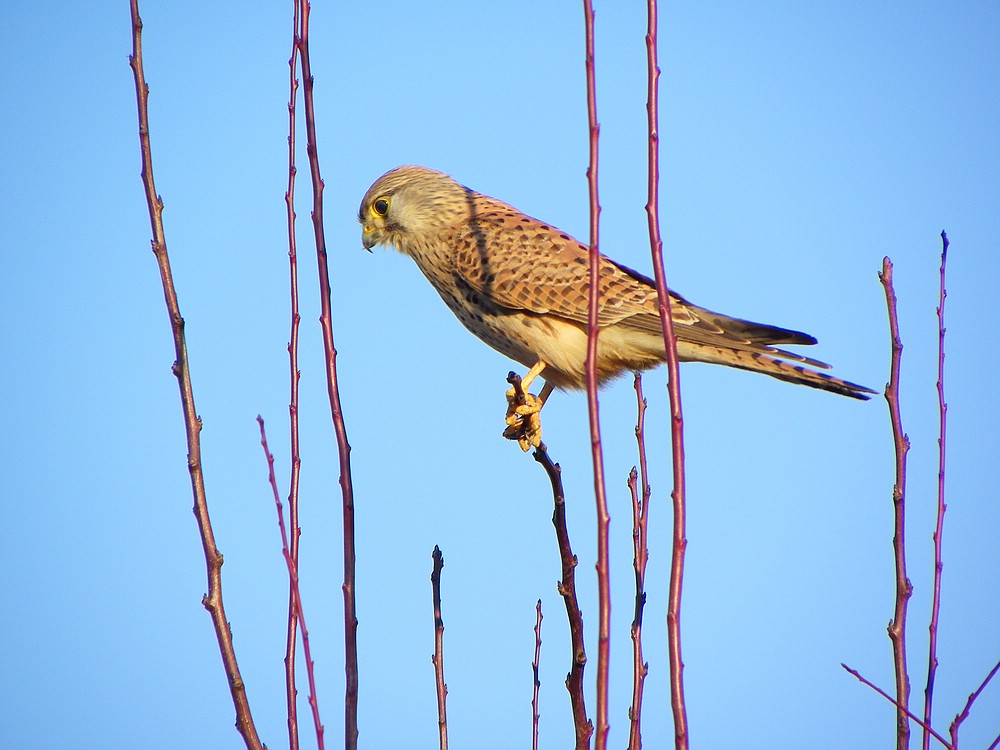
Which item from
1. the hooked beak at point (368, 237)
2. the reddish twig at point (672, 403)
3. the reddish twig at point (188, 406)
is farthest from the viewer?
the hooked beak at point (368, 237)

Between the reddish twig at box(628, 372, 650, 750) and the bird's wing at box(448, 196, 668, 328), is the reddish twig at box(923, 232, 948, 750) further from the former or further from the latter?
the bird's wing at box(448, 196, 668, 328)

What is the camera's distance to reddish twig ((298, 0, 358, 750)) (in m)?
1.89

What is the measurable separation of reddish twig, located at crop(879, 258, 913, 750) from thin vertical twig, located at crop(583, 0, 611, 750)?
74 centimetres

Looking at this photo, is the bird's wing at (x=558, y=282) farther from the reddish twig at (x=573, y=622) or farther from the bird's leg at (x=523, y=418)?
the reddish twig at (x=573, y=622)

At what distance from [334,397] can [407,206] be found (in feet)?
9.53

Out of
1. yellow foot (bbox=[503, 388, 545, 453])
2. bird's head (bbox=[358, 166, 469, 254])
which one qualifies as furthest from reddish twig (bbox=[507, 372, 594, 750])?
bird's head (bbox=[358, 166, 469, 254])

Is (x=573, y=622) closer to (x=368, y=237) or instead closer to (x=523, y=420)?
(x=523, y=420)

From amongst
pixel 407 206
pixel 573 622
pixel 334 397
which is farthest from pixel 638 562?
pixel 407 206

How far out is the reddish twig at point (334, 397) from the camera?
1887 mm

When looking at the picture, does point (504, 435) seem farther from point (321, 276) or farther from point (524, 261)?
point (321, 276)

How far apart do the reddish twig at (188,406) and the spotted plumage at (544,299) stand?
7.05ft

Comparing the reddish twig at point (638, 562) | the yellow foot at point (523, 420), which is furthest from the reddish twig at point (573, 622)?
the yellow foot at point (523, 420)

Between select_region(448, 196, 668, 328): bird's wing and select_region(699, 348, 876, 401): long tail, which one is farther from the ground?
select_region(448, 196, 668, 328): bird's wing

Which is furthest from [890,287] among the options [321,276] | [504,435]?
[504,435]
